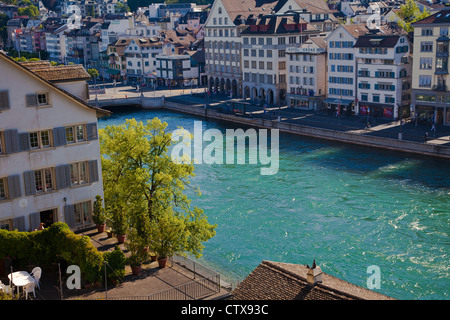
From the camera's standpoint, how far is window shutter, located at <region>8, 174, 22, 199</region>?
27188 mm

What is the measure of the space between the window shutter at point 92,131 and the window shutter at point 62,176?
181 centimetres

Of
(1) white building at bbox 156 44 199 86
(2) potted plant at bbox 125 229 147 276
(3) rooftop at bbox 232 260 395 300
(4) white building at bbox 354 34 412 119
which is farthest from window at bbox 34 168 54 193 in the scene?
(1) white building at bbox 156 44 199 86

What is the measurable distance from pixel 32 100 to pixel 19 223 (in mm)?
5449

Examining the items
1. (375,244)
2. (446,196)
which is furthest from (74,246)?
(446,196)

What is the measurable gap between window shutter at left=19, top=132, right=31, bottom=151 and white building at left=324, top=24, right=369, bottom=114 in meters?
65.3

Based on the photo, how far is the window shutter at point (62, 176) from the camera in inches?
1128

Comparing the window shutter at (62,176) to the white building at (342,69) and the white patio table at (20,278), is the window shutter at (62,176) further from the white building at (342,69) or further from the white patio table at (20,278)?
the white building at (342,69)

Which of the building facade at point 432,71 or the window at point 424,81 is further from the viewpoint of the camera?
the window at point 424,81

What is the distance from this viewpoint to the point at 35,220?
28234mm

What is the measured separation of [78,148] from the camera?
1151 inches

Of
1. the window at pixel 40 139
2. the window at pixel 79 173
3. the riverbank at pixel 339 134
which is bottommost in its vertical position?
the riverbank at pixel 339 134

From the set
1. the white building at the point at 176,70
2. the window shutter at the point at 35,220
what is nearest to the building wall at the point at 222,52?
the white building at the point at 176,70

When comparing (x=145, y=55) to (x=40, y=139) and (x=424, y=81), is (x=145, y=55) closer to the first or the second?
(x=424, y=81)

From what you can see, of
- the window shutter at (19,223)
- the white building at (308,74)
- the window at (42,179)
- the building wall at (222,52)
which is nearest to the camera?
the window shutter at (19,223)
